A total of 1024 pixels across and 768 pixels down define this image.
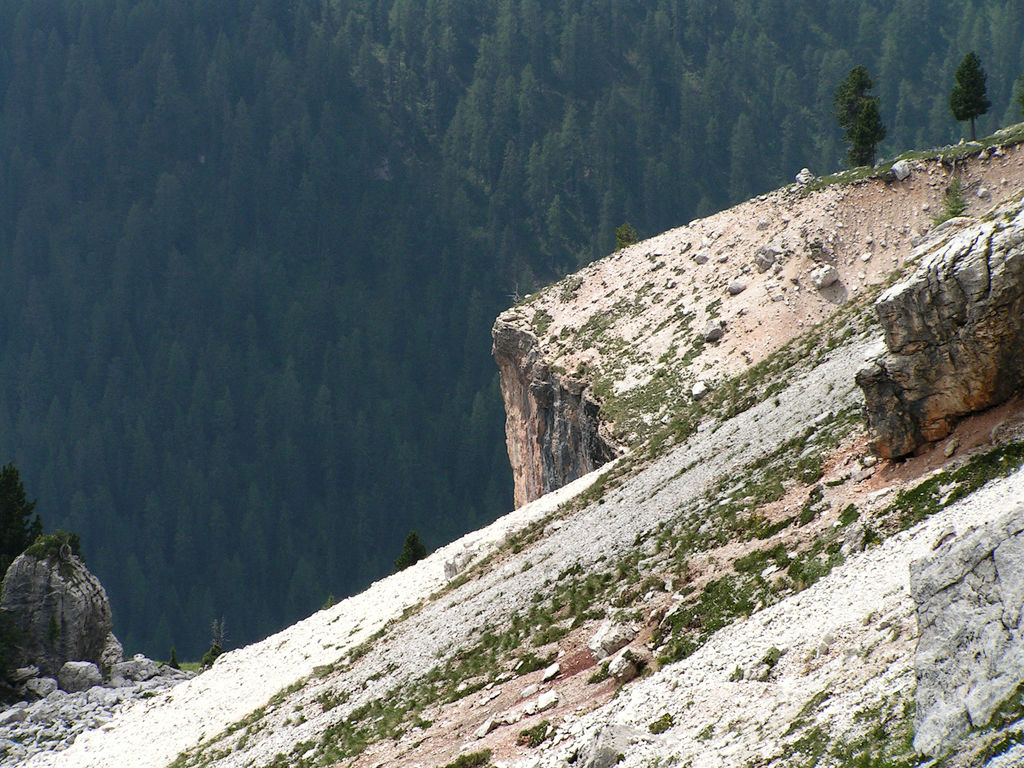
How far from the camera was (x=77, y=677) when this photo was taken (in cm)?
6194

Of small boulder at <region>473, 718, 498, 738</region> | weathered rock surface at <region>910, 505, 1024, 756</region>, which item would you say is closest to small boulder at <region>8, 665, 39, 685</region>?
small boulder at <region>473, 718, 498, 738</region>

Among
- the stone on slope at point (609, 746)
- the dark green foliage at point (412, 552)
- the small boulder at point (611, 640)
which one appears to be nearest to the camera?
the stone on slope at point (609, 746)

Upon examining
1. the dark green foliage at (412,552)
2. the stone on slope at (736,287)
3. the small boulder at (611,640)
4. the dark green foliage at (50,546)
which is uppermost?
the stone on slope at (736,287)

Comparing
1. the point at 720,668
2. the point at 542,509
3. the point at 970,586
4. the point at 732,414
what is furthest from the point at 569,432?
the point at 970,586

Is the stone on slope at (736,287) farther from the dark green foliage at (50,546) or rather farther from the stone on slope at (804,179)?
the dark green foliage at (50,546)

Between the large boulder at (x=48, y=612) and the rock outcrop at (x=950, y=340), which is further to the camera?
the large boulder at (x=48, y=612)

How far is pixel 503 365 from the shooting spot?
8806 cm

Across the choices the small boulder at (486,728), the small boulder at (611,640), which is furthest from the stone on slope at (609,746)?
the small boulder at (611,640)

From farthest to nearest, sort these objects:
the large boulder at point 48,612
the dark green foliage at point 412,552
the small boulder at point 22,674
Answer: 1. the dark green foliage at point 412,552
2. the large boulder at point 48,612
3. the small boulder at point 22,674

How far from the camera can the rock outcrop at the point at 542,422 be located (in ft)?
224

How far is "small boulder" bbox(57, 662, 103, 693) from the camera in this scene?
6184 cm

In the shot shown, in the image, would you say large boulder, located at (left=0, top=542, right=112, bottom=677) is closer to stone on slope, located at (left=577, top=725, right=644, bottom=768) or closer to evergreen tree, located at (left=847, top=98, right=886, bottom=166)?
stone on slope, located at (left=577, top=725, right=644, bottom=768)

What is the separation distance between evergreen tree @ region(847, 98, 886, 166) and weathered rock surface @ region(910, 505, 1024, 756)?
71.0 m

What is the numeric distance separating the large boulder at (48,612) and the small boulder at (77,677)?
3.24 feet
